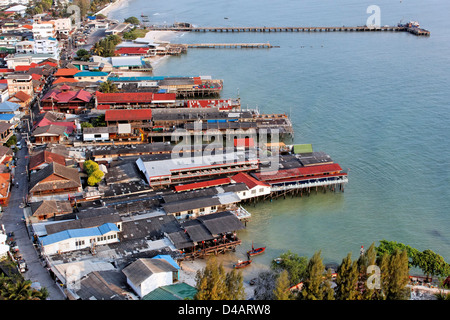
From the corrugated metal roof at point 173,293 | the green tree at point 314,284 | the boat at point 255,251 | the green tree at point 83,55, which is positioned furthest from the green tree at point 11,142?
the green tree at point 83,55

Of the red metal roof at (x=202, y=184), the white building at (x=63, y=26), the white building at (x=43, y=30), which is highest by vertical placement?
the white building at (x=63, y=26)

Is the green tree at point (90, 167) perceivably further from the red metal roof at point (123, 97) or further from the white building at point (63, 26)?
the white building at point (63, 26)

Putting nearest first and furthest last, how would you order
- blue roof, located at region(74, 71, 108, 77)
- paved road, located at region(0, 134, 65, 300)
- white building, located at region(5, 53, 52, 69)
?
paved road, located at region(0, 134, 65, 300), blue roof, located at region(74, 71, 108, 77), white building, located at region(5, 53, 52, 69)

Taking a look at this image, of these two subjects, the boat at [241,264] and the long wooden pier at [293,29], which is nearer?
the boat at [241,264]

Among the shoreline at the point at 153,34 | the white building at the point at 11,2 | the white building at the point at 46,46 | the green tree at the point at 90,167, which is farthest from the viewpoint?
the white building at the point at 11,2

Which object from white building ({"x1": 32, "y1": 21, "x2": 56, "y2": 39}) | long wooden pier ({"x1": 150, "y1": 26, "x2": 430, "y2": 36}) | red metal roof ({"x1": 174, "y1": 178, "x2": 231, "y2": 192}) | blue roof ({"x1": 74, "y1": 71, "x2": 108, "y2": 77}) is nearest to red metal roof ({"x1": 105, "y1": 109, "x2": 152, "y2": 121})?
red metal roof ({"x1": 174, "y1": 178, "x2": 231, "y2": 192})

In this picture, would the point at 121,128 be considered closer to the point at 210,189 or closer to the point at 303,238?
the point at 210,189

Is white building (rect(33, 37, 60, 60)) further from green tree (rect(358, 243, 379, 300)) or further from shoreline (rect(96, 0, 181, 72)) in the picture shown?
green tree (rect(358, 243, 379, 300))

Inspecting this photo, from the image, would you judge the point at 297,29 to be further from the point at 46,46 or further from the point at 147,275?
the point at 147,275
